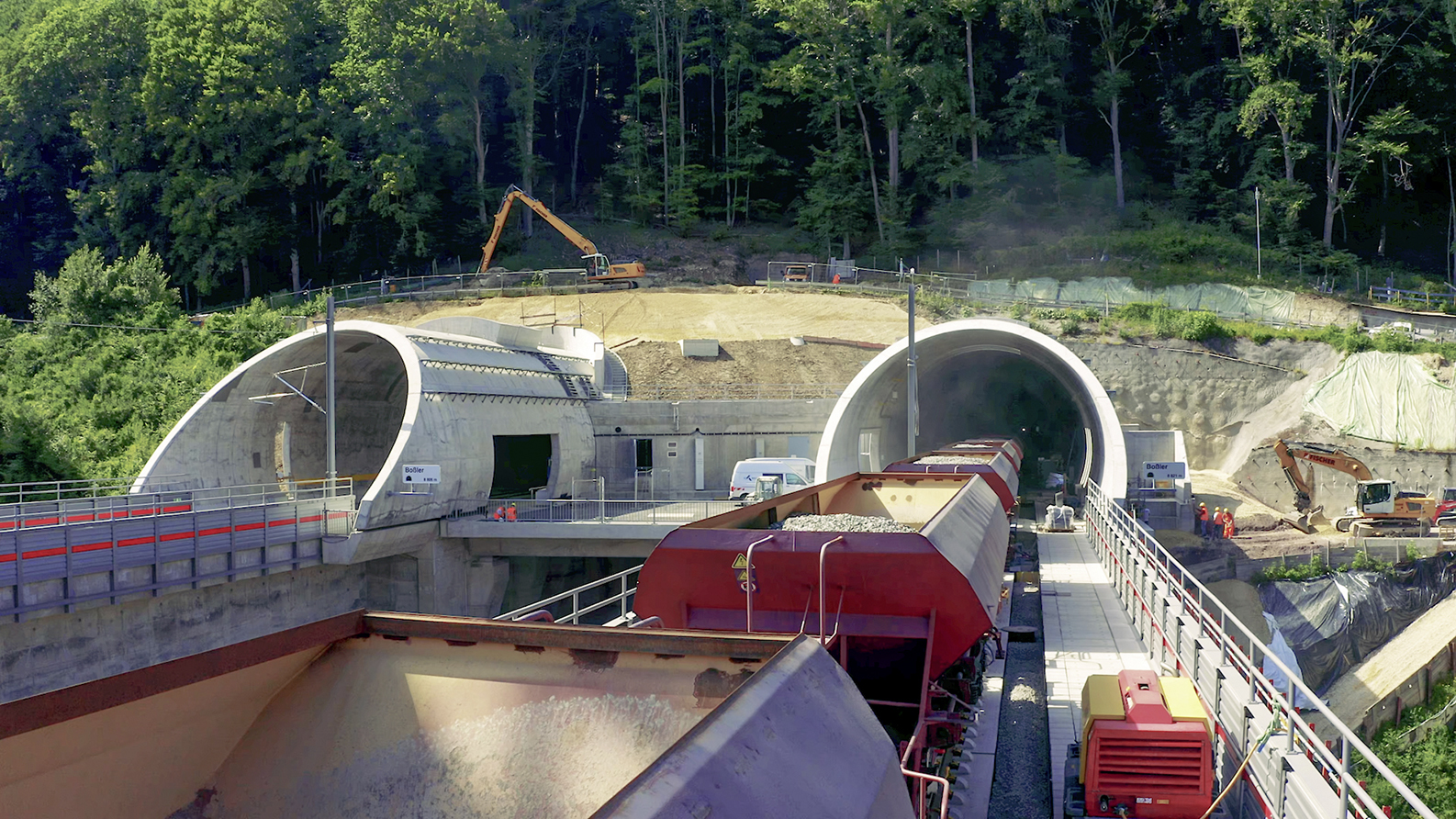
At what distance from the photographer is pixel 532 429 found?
29.9 meters

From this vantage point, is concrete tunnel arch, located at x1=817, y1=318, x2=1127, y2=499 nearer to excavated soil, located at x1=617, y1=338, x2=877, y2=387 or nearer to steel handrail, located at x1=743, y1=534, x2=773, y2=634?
excavated soil, located at x1=617, y1=338, x2=877, y2=387

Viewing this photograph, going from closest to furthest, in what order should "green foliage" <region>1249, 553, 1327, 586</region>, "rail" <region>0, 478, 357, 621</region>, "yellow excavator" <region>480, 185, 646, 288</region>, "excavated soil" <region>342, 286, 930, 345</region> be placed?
"rail" <region>0, 478, 357, 621</region>, "green foliage" <region>1249, 553, 1327, 586</region>, "excavated soil" <region>342, 286, 930, 345</region>, "yellow excavator" <region>480, 185, 646, 288</region>

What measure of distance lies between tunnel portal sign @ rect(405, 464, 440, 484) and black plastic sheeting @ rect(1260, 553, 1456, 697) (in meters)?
22.0

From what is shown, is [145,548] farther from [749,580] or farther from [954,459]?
[954,459]

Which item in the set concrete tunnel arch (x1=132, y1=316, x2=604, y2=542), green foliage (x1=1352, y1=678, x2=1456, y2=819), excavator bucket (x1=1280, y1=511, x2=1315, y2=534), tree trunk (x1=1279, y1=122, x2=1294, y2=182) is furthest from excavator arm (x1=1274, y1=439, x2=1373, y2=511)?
tree trunk (x1=1279, y1=122, x2=1294, y2=182)

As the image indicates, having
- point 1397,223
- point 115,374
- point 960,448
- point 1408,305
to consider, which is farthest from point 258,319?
point 1397,223

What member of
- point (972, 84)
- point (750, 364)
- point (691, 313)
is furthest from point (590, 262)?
point (972, 84)

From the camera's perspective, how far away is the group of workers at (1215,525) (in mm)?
29984

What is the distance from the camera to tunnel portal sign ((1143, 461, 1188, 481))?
29484 millimetres

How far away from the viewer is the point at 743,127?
217 feet

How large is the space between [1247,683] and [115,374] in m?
42.1

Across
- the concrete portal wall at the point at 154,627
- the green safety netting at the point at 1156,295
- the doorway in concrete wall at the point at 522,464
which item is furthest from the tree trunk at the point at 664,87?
the concrete portal wall at the point at 154,627

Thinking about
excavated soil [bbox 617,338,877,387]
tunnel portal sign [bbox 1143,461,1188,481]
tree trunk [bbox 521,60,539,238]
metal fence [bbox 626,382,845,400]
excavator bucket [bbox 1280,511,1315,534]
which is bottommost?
excavator bucket [bbox 1280,511,1315,534]

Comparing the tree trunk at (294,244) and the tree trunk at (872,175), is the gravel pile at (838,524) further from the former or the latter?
the tree trunk at (294,244)
